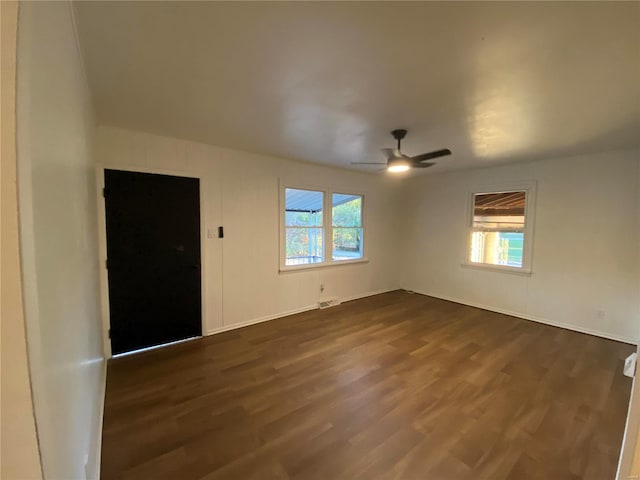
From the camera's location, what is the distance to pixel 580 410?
227 centimetres

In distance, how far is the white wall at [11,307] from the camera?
0.47 m

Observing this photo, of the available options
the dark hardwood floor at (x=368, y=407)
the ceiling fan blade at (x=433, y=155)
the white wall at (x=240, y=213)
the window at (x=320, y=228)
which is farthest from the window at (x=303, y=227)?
the ceiling fan blade at (x=433, y=155)

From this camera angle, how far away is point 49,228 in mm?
786

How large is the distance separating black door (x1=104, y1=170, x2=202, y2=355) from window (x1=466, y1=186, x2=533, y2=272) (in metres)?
4.57

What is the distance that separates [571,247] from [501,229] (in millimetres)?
933

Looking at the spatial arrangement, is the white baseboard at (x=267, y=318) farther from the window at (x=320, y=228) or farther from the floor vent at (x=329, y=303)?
the window at (x=320, y=228)

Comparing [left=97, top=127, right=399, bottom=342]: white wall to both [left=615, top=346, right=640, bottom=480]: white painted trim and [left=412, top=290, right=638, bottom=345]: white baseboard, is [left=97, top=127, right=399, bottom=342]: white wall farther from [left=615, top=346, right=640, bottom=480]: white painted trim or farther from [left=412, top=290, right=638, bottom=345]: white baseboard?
[left=615, top=346, right=640, bottom=480]: white painted trim

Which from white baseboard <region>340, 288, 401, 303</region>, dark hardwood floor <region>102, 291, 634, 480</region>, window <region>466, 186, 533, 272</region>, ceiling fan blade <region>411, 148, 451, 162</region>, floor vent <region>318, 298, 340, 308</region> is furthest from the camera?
white baseboard <region>340, 288, 401, 303</region>

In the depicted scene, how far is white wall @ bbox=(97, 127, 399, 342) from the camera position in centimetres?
315

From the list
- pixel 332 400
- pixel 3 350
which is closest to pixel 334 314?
pixel 332 400

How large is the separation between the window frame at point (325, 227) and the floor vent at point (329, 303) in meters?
0.61

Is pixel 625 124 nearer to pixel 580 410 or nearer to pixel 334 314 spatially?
pixel 580 410

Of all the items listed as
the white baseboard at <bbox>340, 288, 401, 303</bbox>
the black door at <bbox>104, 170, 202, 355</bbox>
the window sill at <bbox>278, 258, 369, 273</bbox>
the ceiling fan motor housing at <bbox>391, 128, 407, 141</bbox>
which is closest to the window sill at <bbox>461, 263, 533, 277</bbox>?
the white baseboard at <bbox>340, 288, 401, 303</bbox>

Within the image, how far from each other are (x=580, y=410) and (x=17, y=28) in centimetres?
365
